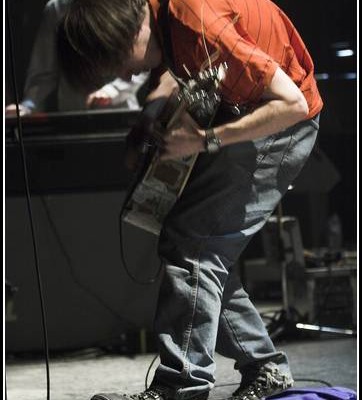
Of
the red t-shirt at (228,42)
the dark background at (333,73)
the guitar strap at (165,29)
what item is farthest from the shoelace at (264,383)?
the dark background at (333,73)

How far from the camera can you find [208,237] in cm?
275

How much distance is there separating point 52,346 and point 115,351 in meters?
0.29

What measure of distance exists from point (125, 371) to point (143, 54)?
1.67 meters

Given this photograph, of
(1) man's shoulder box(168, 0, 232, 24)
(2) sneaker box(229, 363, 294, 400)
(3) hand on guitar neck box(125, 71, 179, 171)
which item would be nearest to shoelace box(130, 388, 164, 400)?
(2) sneaker box(229, 363, 294, 400)

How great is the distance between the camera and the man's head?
2549 millimetres

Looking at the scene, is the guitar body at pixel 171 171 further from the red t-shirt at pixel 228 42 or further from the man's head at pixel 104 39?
the man's head at pixel 104 39

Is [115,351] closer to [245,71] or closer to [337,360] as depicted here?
[337,360]

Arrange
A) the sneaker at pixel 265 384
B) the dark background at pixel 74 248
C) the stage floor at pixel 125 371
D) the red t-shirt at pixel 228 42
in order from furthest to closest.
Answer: the dark background at pixel 74 248 → the stage floor at pixel 125 371 → the sneaker at pixel 265 384 → the red t-shirt at pixel 228 42

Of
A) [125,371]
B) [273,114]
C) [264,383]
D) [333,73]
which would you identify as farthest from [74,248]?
[333,73]

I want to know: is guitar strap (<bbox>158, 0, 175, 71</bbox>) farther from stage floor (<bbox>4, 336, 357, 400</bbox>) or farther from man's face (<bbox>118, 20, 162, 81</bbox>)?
stage floor (<bbox>4, 336, 357, 400</bbox>)

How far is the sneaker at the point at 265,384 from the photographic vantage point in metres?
2.95

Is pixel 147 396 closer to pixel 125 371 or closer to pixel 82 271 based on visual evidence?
pixel 125 371

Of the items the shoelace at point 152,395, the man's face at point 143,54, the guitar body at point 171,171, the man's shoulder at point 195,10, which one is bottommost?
the shoelace at point 152,395

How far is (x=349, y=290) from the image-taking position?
4594mm
